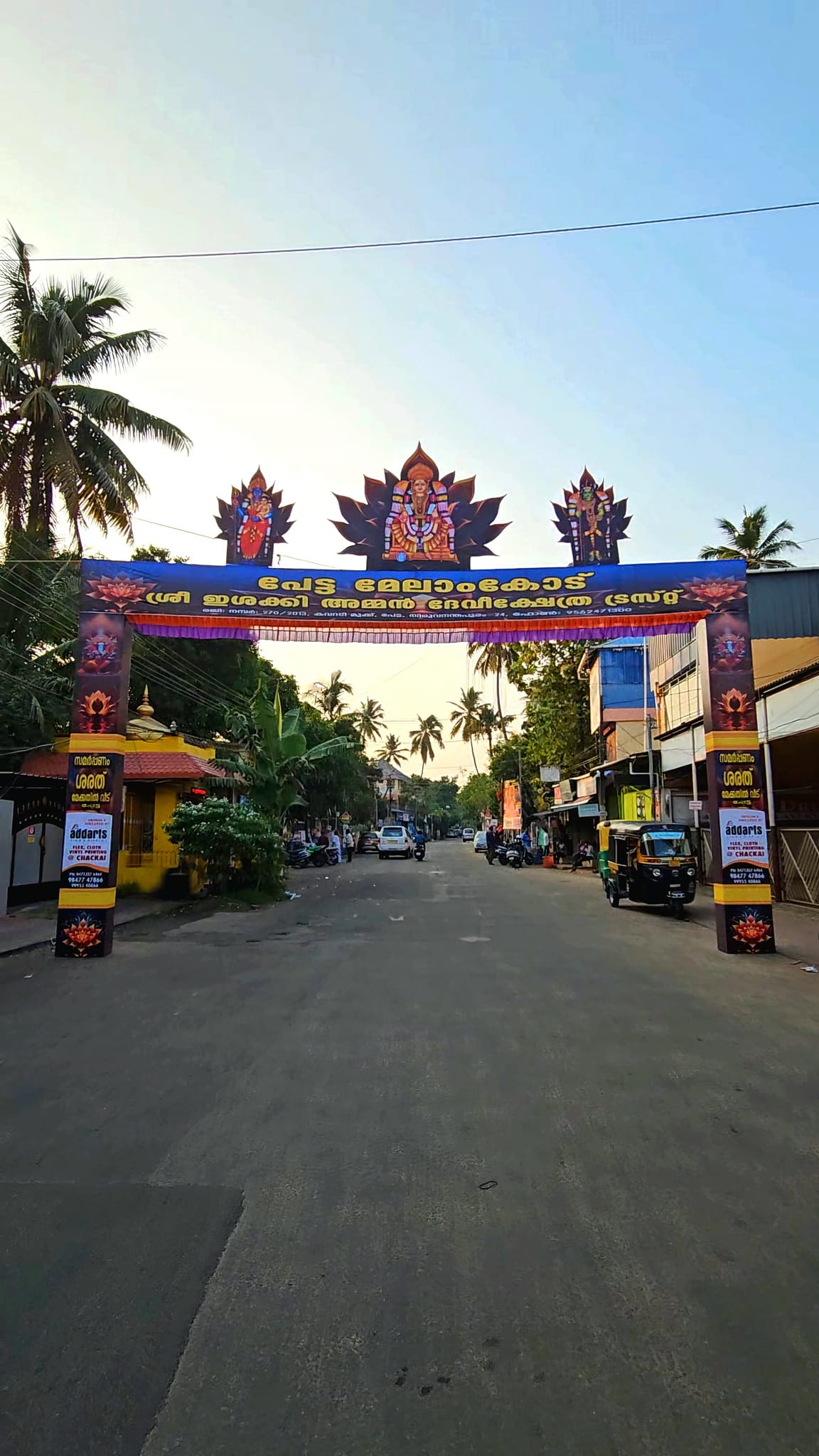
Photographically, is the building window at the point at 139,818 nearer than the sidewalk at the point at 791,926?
No

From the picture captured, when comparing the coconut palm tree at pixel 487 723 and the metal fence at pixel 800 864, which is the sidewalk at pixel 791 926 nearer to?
the metal fence at pixel 800 864

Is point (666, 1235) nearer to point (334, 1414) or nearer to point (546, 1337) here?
point (546, 1337)

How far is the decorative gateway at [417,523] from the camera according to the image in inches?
525

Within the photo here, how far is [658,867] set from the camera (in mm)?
17156

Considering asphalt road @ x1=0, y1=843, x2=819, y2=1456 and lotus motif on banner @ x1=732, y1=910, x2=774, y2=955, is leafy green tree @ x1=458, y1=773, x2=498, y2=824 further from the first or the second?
asphalt road @ x1=0, y1=843, x2=819, y2=1456

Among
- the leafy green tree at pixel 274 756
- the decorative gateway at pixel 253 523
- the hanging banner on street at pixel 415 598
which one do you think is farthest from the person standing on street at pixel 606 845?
the decorative gateway at pixel 253 523

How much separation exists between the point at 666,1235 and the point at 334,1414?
5.89 feet

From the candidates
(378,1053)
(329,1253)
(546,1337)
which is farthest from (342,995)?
(546,1337)

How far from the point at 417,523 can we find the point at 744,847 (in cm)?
718

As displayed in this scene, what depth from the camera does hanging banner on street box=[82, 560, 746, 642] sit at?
12500 millimetres

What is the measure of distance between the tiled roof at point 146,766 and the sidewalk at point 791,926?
12.3 metres

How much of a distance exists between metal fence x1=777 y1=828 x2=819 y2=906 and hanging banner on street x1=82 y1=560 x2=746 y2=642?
9376 millimetres

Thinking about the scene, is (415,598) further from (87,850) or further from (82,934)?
(82,934)

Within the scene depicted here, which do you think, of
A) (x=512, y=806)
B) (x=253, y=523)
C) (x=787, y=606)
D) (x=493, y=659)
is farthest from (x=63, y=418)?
(x=512, y=806)
